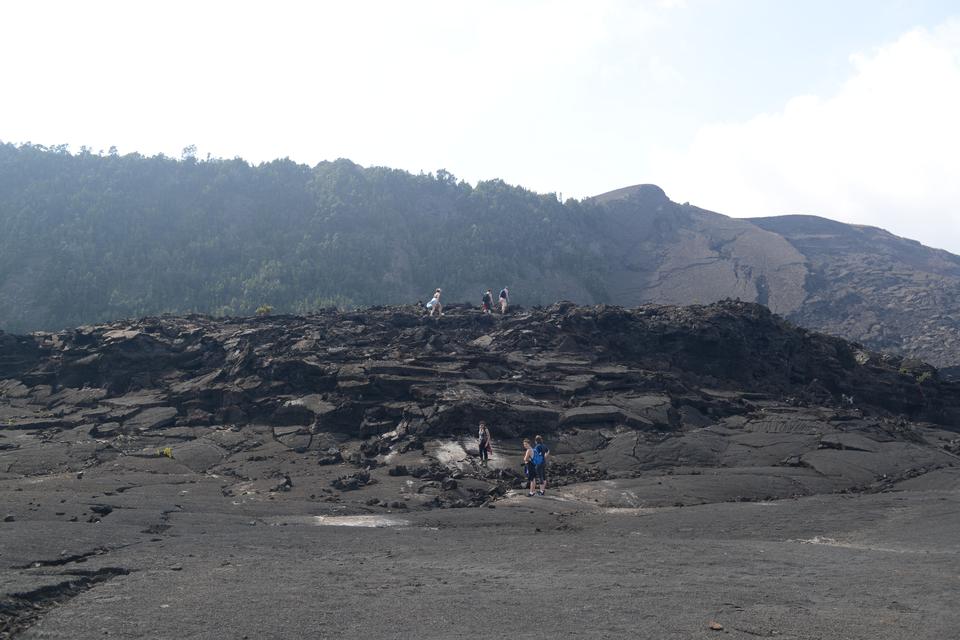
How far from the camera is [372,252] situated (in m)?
72.4

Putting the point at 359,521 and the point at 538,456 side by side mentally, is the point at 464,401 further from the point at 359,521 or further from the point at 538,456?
the point at 359,521

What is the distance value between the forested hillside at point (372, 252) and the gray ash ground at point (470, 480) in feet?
95.5

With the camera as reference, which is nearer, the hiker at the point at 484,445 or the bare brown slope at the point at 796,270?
the hiker at the point at 484,445

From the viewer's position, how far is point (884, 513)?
17.4 m

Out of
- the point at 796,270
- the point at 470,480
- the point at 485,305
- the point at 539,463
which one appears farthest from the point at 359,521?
the point at 796,270

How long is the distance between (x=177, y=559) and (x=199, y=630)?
3.75 meters

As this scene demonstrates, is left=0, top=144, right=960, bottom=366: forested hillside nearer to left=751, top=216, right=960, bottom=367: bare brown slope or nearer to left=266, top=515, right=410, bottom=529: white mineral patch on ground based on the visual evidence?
left=751, top=216, right=960, bottom=367: bare brown slope

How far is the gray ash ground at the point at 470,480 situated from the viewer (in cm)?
984

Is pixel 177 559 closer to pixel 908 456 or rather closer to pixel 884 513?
pixel 884 513

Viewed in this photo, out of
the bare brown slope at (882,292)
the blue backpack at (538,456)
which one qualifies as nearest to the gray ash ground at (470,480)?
the blue backpack at (538,456)

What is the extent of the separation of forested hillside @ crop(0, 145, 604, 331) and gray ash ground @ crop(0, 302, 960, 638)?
2837 centimetres

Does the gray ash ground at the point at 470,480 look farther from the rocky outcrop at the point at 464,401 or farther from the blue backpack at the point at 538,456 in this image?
the blue backpack at the point at 538,456

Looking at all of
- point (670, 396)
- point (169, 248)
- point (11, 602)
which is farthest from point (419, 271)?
point (11, 602)

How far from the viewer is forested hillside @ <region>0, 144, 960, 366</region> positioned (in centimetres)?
6134
